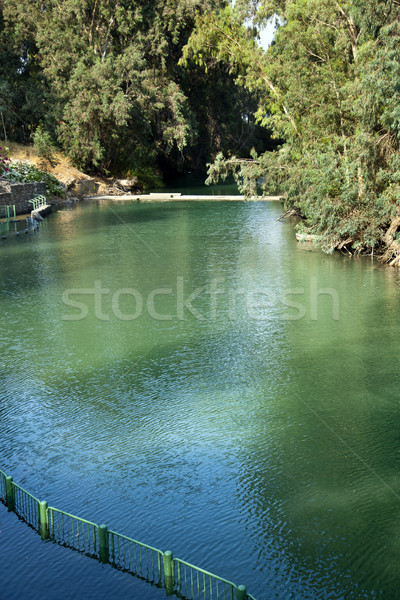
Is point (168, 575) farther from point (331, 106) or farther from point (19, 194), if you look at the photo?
point (19, 194)

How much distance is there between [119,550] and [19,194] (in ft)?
145

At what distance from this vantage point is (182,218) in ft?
162

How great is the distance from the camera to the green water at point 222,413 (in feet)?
36.8

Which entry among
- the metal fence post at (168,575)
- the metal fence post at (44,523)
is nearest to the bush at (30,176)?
the metal fence post at (44,523)

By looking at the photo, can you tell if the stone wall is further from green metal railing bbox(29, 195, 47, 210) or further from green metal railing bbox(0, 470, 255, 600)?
green metal railing bbox(0, 470, 255, 600)

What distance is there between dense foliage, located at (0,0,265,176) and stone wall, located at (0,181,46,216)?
11565mm

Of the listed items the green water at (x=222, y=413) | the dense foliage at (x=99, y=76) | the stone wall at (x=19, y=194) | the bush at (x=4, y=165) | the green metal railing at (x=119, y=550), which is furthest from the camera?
the dense foliage at (x=99, y=76)

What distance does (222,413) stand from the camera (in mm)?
16078

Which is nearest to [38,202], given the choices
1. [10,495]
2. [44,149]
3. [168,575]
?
[44,149]

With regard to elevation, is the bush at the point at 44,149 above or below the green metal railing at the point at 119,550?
above

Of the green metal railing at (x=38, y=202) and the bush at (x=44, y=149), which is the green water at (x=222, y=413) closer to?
the green metal railing at (x=38, y=202)

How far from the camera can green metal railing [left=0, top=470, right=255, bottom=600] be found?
32.6 feet

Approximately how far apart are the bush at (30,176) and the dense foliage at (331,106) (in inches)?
829

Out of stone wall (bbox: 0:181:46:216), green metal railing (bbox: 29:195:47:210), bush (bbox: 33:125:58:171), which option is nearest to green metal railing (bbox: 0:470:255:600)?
stone wall (bbox: 0:181:46:216)
